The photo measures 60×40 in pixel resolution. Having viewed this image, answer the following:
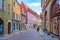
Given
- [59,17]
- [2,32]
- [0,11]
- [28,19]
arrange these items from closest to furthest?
[59,17], [0,11], [2,32], [28,19]

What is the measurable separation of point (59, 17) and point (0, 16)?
1039 centimetres

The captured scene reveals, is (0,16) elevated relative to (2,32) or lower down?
elevated

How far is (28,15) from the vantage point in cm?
7081

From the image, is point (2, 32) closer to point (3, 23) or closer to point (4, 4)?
point (3, 23)

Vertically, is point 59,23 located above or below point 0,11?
below

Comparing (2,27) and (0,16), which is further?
(2,27)

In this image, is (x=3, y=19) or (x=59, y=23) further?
(x=3, y=19)

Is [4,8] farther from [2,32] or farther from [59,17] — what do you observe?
[59,17]

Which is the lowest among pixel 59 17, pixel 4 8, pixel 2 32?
pixel 2 32

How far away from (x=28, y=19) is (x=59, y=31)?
53417mm

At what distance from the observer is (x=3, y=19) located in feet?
84.8

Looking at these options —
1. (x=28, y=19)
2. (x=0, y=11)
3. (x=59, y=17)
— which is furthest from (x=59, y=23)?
(x=28, y=19)

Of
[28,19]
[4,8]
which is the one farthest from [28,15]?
[4,8]

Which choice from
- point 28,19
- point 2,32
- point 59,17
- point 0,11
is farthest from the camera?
point 28,19
